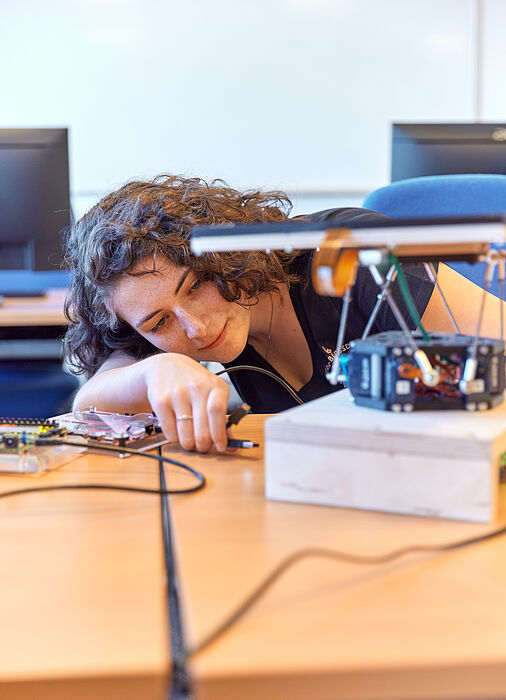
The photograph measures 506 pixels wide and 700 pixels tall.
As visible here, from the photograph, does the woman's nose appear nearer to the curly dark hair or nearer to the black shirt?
the curly dark hair

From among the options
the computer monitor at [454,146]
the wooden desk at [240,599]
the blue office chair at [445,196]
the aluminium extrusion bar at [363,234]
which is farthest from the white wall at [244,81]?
the wooden desk at [240,599]

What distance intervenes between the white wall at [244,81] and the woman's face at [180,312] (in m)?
1.99

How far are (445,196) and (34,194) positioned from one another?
1.15m

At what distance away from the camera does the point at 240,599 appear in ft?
1.32

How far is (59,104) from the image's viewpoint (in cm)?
298

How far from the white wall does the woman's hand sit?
2293mm

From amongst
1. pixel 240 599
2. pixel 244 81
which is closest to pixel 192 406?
pixel 240 599

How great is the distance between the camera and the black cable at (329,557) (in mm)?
385

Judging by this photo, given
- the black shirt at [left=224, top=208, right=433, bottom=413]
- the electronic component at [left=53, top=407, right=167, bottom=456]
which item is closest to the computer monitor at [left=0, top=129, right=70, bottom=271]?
the black shirt at [left=224, top=208, right=433, bottom=413]

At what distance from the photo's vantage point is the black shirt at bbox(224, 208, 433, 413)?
1.06 metres

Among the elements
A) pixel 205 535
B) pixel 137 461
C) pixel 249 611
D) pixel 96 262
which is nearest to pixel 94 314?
pixel 96 262

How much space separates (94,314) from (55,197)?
890mm

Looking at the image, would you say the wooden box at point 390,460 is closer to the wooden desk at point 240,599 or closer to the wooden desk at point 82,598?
the wooden desk at point 240,599

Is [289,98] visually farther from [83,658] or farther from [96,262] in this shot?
[83,658]
